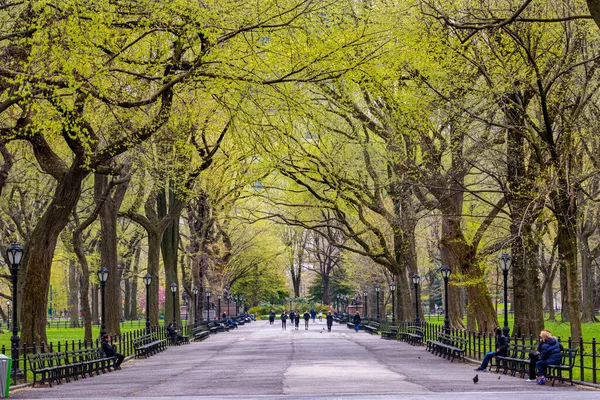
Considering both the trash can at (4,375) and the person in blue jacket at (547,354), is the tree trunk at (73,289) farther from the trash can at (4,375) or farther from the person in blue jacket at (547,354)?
the person in blue jacket at (547,354)

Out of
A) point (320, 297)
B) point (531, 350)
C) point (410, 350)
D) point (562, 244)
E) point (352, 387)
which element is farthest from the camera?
point (320, 297)

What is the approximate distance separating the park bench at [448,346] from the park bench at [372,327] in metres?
22.4

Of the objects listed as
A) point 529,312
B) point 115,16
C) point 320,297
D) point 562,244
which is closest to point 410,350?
point 529,312

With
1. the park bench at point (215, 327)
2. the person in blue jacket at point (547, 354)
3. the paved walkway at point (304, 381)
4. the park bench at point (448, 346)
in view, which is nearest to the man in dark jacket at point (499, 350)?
the paved walkway at point (304, 381)

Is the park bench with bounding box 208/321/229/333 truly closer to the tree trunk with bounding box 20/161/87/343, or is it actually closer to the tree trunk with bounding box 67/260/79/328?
the tree trunk with bounding box 67/260/79/328

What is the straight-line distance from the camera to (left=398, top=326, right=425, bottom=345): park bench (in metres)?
42.6

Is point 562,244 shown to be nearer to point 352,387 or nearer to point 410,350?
point 352,387

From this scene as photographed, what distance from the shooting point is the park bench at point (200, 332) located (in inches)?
2176

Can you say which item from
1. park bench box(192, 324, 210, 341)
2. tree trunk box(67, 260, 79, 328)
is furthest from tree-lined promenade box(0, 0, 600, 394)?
tree trunk box(67, 260, 79, 328)

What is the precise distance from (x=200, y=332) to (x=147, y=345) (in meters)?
21.2

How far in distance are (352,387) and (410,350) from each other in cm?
1909

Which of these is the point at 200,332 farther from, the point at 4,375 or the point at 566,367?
the point at 566,367

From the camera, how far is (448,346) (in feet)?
101

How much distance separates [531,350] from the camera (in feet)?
76.4
